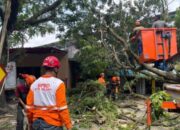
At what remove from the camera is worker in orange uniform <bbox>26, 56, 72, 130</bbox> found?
5641mm

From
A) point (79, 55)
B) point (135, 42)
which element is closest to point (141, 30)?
point (135, 42)

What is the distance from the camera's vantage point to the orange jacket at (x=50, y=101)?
222 inches

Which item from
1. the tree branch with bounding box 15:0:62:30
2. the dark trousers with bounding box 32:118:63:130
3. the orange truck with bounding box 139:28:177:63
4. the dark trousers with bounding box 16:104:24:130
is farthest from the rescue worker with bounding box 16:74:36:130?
the tree branch with bounding box 15:0:62:30

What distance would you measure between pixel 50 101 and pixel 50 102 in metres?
0.01

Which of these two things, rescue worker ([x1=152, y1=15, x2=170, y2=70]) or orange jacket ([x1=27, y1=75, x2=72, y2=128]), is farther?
rescue worker ([x1=152, y1=15, x2=170, y2=70])

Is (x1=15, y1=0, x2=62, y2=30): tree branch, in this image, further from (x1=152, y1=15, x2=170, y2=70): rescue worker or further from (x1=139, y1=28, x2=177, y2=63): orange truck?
(x1=139, y1=28, x2=177, y2=63): orange truck

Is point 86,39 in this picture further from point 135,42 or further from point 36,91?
point 36,91

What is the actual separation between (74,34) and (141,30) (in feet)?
36.3

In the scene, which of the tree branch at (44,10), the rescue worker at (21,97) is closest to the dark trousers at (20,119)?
the rescue worker at (21,97)

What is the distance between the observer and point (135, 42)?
33.2 ft

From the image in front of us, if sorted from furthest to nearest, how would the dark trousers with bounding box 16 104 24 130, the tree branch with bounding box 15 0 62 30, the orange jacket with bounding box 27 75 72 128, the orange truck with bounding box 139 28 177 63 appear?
the tree branch with bounding box 15 0 62 30 → the dark trousers with bounding box 16 104 24 130 → the orange truck with bounding box 139 28 177 63 → the orange jacket with bounding box 27 75 72 128

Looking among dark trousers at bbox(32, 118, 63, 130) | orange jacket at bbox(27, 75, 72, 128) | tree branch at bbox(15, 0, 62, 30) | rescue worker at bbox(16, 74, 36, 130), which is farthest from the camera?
tree branch at bbox(15, 0, 62, 30)

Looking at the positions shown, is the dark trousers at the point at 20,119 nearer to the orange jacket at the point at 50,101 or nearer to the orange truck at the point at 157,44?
the orange truck at the point at 157,44

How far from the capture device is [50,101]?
5.71 meters
